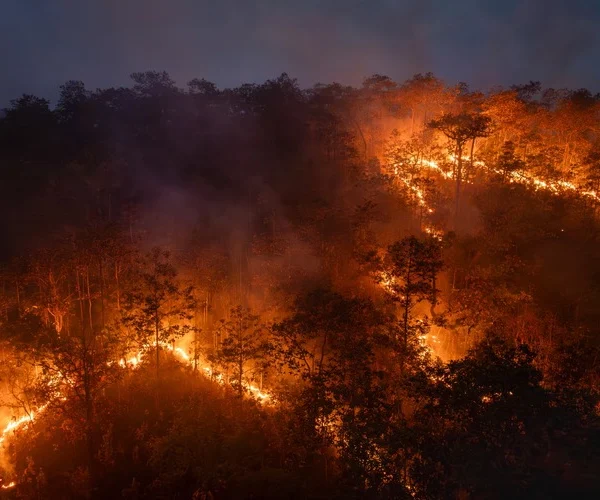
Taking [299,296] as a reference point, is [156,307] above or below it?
below

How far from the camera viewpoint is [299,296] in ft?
66.0

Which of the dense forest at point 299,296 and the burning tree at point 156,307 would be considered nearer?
the dense forest at point 299,296

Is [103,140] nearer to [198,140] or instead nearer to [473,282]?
[198,140]

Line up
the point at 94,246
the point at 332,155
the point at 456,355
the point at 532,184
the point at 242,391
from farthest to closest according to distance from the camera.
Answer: the point at 332,155 < the point at 532,184 < the point at 94,246 < the point at 456,355 < the point at 242,391

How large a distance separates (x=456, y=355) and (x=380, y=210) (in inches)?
464

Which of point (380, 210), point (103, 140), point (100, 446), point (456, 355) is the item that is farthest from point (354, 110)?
point (100, 446)

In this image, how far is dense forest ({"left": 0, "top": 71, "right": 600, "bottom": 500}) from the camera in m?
12.9

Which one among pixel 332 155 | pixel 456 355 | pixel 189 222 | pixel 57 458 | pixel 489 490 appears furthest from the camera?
pixel 332 155

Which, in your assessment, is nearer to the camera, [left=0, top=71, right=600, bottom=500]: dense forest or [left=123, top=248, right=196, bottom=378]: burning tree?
[left=0, top=71, right=600, bottom=500]: dense forest

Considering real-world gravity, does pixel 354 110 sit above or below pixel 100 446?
above

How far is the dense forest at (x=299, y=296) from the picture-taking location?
12906 mm

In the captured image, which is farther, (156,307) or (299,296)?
(299,296)

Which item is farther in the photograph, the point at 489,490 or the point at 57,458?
the point at 57,458

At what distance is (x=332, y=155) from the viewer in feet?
131
